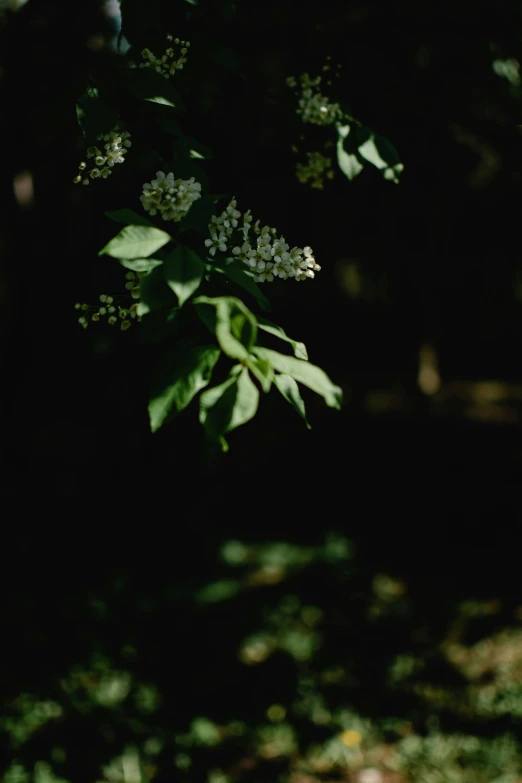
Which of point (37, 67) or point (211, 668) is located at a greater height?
point (37, 67)

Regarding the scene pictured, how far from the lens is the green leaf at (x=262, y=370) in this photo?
1.14 m

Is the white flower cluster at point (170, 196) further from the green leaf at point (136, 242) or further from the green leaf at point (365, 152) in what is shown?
the green leaf at point (365, 152)

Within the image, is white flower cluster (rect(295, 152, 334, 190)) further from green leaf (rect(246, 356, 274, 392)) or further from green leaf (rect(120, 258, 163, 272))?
green leaf (rect(246, 356, 274, 392))

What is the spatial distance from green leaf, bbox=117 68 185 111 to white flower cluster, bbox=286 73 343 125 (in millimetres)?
834

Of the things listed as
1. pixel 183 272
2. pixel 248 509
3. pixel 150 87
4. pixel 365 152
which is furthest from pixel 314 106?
pixel 248 509

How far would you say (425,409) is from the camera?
435 inches

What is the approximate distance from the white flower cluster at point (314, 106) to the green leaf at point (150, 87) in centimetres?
83

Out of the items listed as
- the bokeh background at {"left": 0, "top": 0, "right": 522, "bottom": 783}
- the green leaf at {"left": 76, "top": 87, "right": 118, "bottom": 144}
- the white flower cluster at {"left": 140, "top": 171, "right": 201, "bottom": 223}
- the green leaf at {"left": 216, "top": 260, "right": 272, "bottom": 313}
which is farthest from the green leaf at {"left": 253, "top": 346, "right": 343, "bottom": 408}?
the bokeh background at {"left": 0, "top": 0, "right": 522, "bottom": 783}

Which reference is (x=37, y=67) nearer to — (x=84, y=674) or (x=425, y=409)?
(x=84, y=674)

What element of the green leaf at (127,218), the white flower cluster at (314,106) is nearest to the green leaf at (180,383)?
the green leaf at (127,218)

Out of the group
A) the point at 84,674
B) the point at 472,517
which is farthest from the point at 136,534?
the point at 472,517

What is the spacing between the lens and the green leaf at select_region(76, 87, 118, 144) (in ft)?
5.09

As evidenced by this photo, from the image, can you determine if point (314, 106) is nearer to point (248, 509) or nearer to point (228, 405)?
point (228, 405)

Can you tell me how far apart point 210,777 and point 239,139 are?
113 inches
